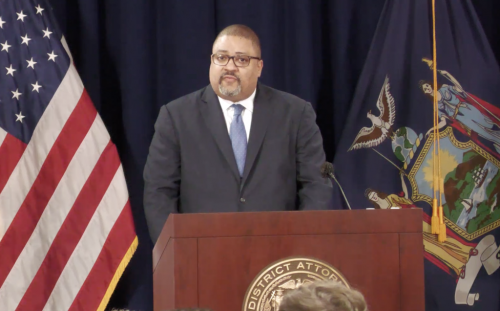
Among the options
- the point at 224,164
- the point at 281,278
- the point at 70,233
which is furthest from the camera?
the point at 70,233

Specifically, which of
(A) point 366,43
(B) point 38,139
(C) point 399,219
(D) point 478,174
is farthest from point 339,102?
(C) point 399,219

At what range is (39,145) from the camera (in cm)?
398

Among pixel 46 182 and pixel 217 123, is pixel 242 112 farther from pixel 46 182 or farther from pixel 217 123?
pixel 46 182

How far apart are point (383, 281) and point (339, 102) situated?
2359 millimetres

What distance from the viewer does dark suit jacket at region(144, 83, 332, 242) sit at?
353cm

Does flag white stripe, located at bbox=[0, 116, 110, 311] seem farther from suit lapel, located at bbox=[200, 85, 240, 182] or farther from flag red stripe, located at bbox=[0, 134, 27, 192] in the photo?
suit lapel, located at bbox=[200, 85, 240, 182]

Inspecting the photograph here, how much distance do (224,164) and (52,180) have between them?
1.04 m

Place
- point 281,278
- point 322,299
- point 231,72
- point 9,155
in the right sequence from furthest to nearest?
point 9,155, point 231,72, point 281,278, point 322,299

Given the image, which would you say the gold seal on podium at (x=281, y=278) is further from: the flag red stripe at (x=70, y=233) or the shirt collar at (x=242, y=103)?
the flag red stripe at (x=70, y=233)

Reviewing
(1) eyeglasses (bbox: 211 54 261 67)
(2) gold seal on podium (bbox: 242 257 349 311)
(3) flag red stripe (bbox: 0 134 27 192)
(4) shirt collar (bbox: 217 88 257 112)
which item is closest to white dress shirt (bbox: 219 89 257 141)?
(4) shirt collar (bbox: 217 88 257 112)

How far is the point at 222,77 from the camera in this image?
12.1ft

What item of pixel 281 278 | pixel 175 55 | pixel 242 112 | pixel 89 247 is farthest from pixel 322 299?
pixel 175 55

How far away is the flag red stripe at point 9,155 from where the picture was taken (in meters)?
3.87

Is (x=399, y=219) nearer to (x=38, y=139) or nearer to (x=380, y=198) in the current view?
(x=380, y=198)
